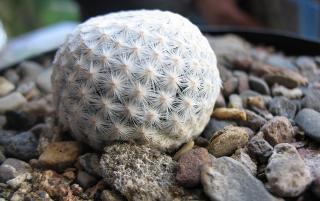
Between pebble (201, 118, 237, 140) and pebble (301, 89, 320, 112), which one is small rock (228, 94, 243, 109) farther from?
pebble (301, 89, 320, 112)

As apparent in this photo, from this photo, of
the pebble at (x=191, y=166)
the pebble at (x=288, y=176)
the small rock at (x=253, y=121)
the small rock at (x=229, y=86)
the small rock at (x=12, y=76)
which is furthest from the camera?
the small rock at (x=12, y=76)

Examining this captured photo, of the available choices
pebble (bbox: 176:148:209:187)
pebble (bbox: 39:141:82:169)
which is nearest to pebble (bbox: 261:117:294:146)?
pebble (bbox: 176:148:209:187)

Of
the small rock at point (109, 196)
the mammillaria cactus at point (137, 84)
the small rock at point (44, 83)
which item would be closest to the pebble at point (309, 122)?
the mammillaria cactus at point (137, 84)

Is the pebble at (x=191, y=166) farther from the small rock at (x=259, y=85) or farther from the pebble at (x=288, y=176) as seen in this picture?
the small rock at (x=259, y=85)

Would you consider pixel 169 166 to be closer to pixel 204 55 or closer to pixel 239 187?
pixel 239 187

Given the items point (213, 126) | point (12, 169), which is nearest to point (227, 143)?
point (213, 126)

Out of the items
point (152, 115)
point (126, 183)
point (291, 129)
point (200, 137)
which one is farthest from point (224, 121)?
point (126, 183)
